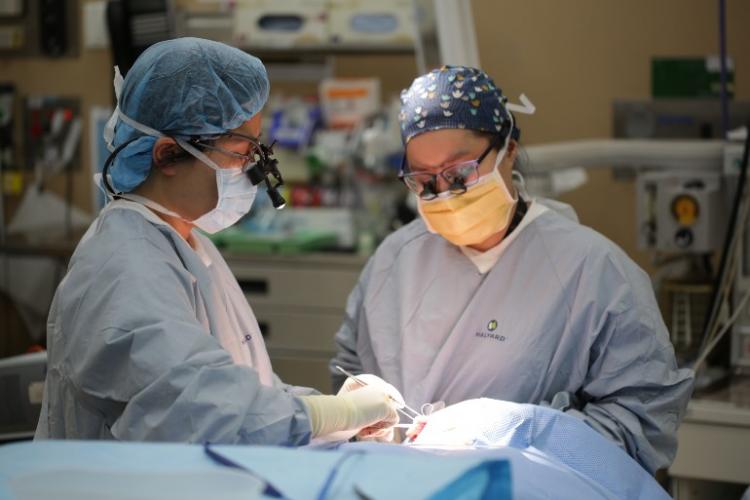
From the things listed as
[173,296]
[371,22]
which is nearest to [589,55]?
[371,22]

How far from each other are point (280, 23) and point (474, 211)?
262 centimetres

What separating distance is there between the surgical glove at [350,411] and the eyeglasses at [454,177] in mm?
482

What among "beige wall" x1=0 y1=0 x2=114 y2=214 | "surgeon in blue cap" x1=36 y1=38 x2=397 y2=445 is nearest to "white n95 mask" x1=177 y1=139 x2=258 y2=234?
"surgeon in blue cap" x1=36 y1=38 x2=397 y2=445

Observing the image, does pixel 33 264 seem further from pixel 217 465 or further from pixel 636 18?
pixel 217 465

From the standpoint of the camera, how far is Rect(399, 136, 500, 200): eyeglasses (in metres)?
2.03

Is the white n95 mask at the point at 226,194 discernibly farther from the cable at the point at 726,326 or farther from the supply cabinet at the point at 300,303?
the supply cabinet at the point at 300,303

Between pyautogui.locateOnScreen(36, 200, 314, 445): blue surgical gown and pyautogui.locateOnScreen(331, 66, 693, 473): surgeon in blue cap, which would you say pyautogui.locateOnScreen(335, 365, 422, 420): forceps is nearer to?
pyautogui.locateOnScreen(331, 66, 693, 473): surgeon in blue cap

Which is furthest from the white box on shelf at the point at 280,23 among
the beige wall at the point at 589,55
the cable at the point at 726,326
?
the cable at the point at 726,326

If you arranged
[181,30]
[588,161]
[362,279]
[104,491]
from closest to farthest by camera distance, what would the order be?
[104,491] < [362,279] < [588,161] < [181,30]

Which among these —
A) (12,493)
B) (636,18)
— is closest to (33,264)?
(636,18)

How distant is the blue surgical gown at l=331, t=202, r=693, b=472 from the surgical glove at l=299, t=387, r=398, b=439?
0.30m

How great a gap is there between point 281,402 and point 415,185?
732 mm

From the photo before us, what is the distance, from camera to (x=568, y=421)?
5.66 ft

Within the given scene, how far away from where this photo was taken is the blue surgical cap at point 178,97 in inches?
61.9
